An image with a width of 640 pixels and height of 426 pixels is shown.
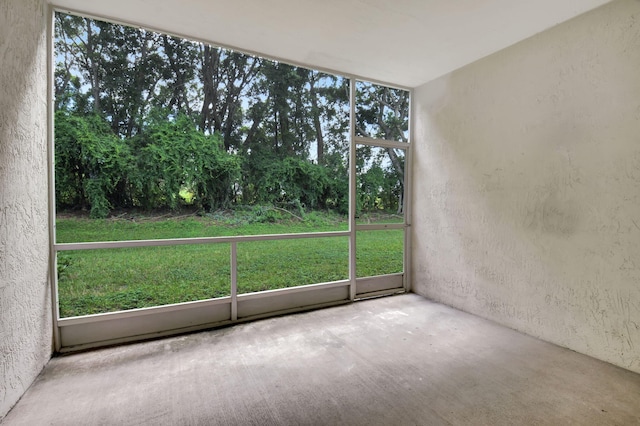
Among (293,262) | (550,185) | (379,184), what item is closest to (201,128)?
(293,262)

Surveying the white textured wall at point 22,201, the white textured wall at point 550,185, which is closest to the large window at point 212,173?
the white textured wall at point 22,201

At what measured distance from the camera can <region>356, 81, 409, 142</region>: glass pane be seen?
3.96 meters

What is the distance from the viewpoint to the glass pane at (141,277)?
313 centimetres

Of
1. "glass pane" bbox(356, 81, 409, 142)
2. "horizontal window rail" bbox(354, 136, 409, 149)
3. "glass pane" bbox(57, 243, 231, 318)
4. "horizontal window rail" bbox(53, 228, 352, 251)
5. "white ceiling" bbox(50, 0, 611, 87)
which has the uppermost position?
"white ceiling" bbox(50, 0, 611, 87)

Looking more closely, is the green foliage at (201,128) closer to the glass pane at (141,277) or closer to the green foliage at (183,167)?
the green foliage at (183,167)

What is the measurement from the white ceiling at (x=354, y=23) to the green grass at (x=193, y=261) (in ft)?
6.96

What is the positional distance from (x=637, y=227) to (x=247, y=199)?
403 cm

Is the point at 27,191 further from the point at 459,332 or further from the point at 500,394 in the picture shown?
the point at 459,332

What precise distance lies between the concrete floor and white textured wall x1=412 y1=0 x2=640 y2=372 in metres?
0.40

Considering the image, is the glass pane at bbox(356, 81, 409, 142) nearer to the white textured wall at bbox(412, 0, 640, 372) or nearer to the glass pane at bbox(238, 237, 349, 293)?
the white textured wall at bbox(412, 0, 640, 372)

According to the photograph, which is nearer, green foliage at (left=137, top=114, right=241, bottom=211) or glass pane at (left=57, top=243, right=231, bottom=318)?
glass pane at (left=57, top=243, right=231, bottom=318)

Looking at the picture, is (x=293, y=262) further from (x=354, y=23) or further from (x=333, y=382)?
(x=354, y=23)

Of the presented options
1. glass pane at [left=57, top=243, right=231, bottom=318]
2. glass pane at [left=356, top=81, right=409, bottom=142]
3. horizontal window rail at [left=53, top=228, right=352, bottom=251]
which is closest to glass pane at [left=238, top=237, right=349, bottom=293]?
glass pane at [left=57, top=243, right=231, bottom=318]

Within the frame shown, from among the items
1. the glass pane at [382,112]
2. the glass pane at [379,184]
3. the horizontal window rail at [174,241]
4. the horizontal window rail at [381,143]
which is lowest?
the horizontal window rail at [174,241]
